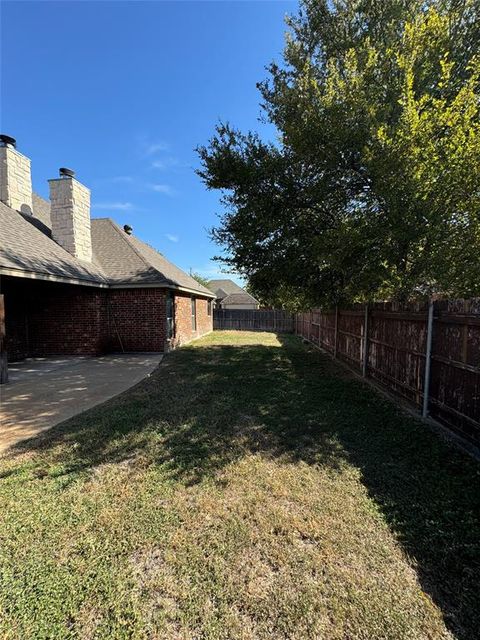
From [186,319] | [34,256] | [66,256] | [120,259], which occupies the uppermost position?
[120,259]

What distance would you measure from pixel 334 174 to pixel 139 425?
6349mm

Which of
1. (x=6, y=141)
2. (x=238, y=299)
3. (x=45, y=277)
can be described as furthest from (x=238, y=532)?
(x=238, y=299)

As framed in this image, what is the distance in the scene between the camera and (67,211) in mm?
10508

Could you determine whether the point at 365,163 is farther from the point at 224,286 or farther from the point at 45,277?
the point at 224,286

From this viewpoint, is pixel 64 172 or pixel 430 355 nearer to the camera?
pixel 430 355

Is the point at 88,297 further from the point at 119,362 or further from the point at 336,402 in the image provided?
the point at 336,402

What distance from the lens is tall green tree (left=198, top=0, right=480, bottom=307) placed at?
16.9ft

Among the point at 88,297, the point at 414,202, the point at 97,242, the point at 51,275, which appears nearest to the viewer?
the point at 414,202

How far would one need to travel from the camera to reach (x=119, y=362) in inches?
385

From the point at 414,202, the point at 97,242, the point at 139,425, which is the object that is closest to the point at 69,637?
the point at 139,425

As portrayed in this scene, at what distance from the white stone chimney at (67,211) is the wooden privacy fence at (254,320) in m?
15.0

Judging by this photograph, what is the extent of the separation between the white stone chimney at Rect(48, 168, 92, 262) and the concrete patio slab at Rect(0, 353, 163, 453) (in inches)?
151

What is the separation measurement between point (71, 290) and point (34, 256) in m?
2.59

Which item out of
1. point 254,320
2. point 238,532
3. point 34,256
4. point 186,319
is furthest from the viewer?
point 254,320
